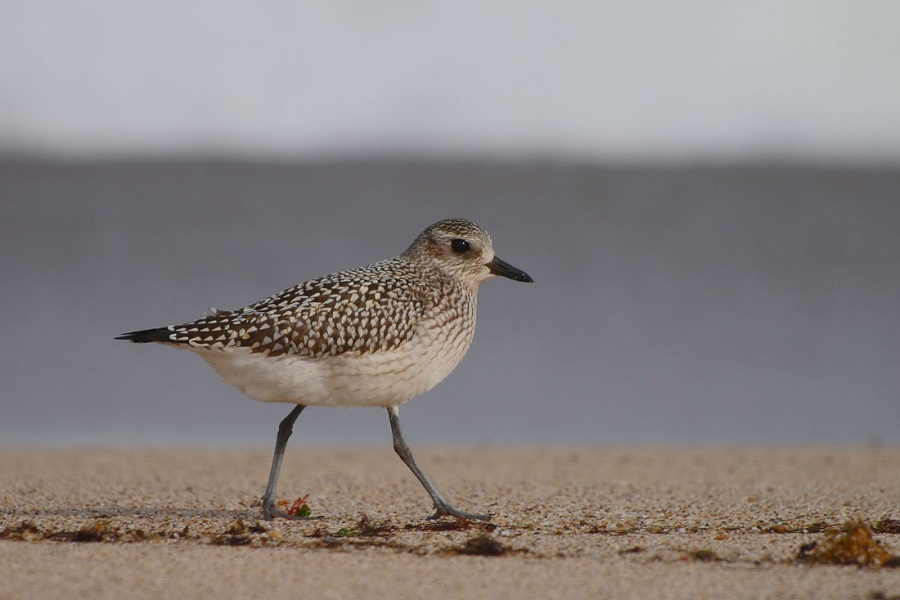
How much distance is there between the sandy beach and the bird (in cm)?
60

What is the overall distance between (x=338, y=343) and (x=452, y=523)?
1.00 meters

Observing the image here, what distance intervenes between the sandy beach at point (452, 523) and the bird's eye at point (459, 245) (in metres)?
1.36

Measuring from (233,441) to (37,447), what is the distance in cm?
149

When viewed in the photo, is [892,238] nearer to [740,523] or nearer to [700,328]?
[700,328]

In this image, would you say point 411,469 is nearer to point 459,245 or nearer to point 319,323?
point 319,323

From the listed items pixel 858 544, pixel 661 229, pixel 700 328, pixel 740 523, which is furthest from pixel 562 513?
pixel 661 229

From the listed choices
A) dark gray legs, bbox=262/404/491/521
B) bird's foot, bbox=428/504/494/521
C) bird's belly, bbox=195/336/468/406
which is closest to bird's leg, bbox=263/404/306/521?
dark gray legs, bbox=262/404/491/521

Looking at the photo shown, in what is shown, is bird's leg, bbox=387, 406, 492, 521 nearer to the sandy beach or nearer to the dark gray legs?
the dark gray legs

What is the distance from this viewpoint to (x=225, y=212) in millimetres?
12609

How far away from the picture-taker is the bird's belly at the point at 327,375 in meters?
5.72

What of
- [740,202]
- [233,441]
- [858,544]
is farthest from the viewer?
[740,202]

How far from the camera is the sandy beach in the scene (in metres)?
4.30

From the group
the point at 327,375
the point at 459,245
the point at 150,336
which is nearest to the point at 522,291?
the point at 459,245

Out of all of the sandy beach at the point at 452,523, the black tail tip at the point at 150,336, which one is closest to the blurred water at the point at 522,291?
the sandy beach at the point at 452,523
